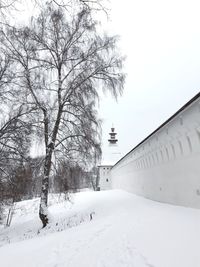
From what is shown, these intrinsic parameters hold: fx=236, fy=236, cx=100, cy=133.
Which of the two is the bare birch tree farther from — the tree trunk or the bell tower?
the bell tower

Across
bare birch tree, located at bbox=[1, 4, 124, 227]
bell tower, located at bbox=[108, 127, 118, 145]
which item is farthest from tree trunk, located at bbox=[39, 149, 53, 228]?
bell tower, located at bbox=[108, 127, 118, 145]

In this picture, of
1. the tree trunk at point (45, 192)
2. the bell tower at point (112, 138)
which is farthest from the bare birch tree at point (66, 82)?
the bell tower at point (112, 138)

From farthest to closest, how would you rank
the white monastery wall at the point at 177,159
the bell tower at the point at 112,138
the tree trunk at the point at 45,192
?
1. the bell tower at the point at 112,138
2. the tree trunk at the point at 45,192
3. the white monastery wall at the point at 177,159

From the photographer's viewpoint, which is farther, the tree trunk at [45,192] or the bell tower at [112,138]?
the bell tower at [112,138]

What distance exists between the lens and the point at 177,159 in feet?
27.6

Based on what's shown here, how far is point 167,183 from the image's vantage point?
32.0 ft

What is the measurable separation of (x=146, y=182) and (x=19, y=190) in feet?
23.2

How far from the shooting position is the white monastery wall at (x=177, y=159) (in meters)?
6.98

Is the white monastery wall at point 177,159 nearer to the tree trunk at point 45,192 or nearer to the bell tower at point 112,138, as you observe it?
the tree trunk at point 45,192

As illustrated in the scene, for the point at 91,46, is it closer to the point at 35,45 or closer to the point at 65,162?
the point at 35,45

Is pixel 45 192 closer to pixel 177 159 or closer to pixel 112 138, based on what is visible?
pixel 177 159

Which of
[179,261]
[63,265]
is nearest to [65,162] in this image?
[63,265]

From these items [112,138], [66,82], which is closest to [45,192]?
[66,82]

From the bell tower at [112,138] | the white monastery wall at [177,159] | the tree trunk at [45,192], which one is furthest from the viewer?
the bell tower at [112,138]
